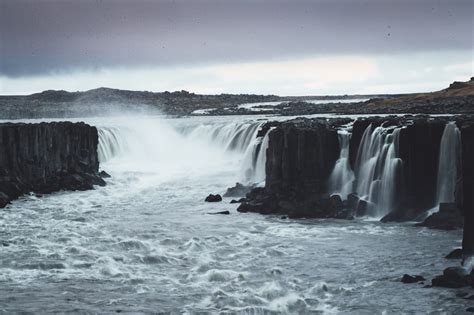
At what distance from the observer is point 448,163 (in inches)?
1716

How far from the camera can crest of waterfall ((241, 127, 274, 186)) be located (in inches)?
2361

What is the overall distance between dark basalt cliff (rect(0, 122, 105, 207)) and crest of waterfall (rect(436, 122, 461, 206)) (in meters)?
29.6

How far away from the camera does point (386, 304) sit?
27.2 metres

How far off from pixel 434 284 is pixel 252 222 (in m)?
16.8

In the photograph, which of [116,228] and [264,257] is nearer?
[264,257]

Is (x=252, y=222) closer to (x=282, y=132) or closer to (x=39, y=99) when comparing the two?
(x=282, y=132)

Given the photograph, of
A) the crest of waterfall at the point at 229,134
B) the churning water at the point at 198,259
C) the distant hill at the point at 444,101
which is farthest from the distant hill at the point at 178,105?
the churning water at the point at 198,259

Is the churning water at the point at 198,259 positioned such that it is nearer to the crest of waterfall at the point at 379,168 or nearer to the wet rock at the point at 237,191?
the crest of waterfall at the point at 379,168

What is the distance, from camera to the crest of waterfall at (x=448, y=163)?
42.8 metres

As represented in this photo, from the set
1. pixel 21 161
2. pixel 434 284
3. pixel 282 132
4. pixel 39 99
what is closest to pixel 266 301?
pixel 434 284

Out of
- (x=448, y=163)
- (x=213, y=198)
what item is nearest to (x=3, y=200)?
(x=213, y=198)

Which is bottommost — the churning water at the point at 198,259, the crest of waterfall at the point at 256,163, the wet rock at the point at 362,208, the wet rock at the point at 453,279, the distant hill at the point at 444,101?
the churning water at the point at 198,259

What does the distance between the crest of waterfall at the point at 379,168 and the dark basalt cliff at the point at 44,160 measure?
939 inches

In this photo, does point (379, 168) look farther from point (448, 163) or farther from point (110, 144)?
point (110, 144)
